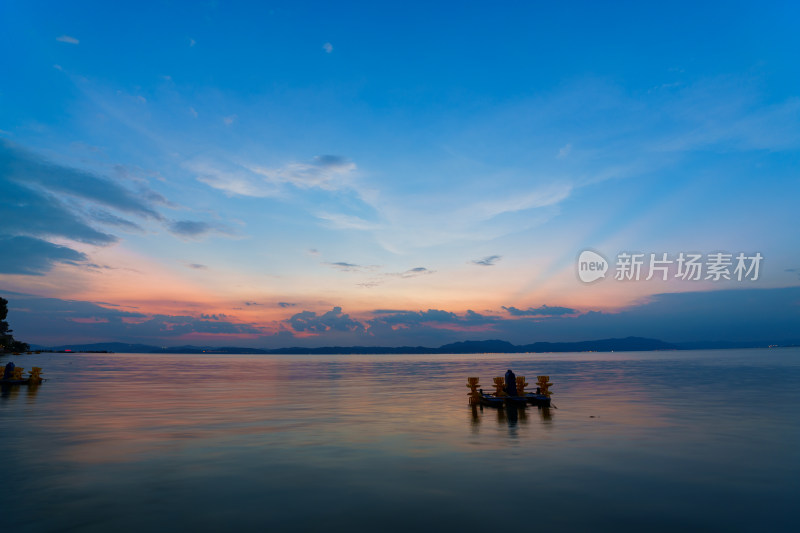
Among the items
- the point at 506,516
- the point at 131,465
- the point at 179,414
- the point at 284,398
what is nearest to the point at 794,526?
the point at 506,516

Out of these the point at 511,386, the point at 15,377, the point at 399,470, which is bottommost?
the point at 399,470

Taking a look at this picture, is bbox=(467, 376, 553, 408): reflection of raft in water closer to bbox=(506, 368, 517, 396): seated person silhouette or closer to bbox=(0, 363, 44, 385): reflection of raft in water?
bbox=(506, 368, 517, 396): seated person silhouette

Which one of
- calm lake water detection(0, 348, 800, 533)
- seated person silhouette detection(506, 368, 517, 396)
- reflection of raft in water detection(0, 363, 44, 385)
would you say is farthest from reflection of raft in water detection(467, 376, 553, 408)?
reflection of raft in water detection(0, 363, 44, 385)

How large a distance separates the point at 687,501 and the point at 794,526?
254cm

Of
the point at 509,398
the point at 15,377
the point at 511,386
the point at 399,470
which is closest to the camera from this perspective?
the point at 399,470

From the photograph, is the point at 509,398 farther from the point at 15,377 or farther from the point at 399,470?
the point at 15,377

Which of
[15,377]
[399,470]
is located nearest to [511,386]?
[399,470]

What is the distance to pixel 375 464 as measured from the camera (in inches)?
738

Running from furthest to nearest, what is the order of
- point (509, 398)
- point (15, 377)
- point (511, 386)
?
1. point (15, 377)
2. point (511, 386)
3. point (509, 398)

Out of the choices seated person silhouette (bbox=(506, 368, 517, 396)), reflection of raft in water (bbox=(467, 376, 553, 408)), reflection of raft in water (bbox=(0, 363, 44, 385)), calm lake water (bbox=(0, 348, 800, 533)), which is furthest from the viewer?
reflection of raft in water (bbox=(0, 363, 44, 385))

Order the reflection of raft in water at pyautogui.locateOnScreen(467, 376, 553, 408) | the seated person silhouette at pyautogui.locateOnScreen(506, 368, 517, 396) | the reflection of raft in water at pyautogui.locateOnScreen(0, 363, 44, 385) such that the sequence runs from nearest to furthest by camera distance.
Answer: the reflection of raft in water at pyautogui.locateOnScreen(467, 376, 553, 408), the seated person silhouette at pyautogui.locateOnScreen(506, 368, 517, 396), the reflection of raft in water at pyautogui.locateOnScreen(0, 363, 44, 385)

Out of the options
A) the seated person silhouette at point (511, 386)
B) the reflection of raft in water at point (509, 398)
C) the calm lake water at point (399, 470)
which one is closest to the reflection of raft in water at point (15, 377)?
the calm lake water at point (399, 470)

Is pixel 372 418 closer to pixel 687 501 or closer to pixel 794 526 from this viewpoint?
pixel 687 501

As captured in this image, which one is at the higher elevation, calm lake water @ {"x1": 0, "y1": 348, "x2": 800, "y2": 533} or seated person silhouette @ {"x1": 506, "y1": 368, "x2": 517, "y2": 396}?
seated person silhouette @ {"x1": 506, "y1": 368, "x2": 517, "y2": 396}
